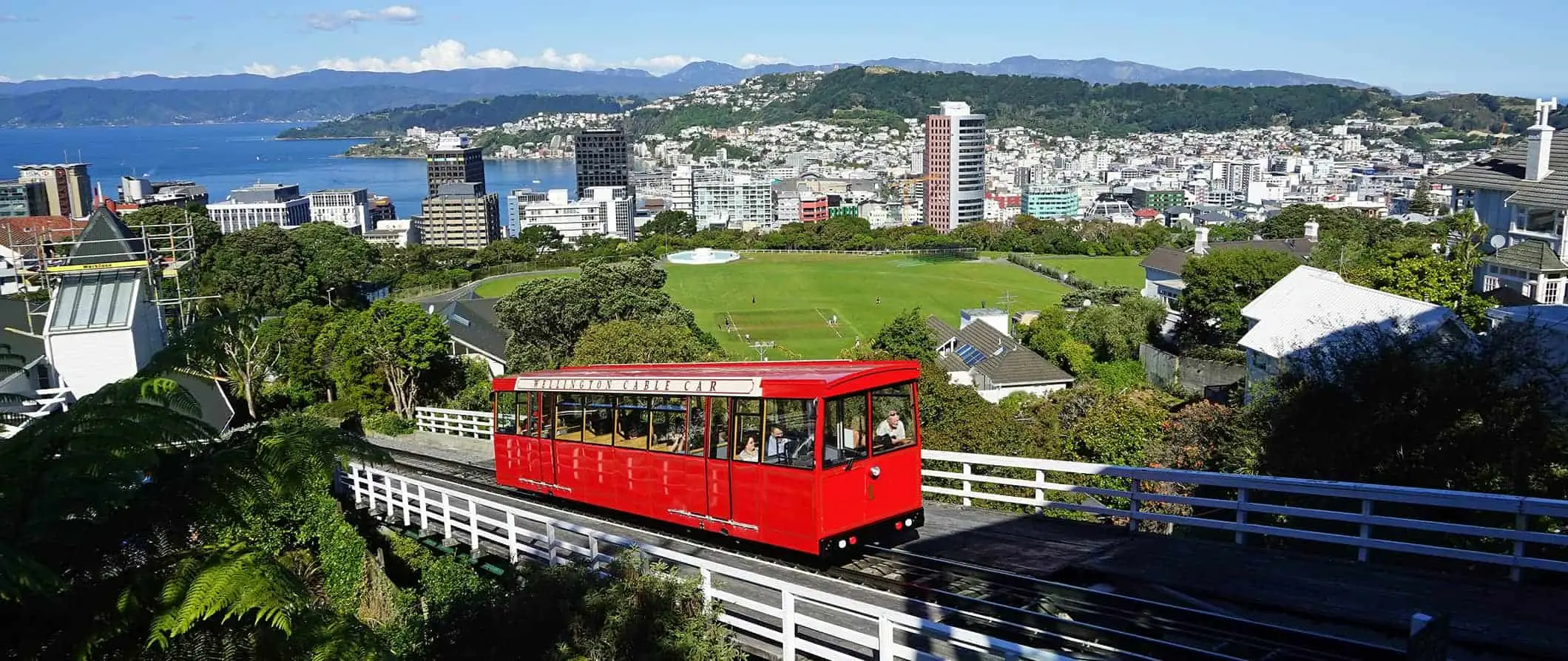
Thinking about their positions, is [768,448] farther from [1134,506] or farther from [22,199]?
[22,199]

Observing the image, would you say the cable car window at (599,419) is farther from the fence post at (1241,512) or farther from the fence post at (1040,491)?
the fence post at (1241,512)

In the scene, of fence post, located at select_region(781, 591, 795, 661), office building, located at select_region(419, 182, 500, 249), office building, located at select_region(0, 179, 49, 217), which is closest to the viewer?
fence post, located at select_region(781, 591, 795, 661)

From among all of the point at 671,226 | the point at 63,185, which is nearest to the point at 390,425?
the point at 671,226

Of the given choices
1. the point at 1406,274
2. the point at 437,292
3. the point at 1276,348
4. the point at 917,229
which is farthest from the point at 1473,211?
the point at 917,229

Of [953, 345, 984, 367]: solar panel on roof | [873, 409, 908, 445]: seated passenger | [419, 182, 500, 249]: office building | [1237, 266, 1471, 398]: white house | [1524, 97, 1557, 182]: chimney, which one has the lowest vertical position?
[419, 182, 500, 249]: office building

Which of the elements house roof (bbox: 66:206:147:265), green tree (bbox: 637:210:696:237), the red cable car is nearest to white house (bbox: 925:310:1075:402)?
house roof (bbox: 66:206:147:265)

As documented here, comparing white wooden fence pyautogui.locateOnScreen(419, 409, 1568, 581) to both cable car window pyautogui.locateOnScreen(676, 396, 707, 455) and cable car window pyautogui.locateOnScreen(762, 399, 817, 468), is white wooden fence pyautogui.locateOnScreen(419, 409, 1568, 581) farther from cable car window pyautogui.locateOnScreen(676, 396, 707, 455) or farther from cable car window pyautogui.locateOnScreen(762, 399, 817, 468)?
cable car window pyautogui.locateOnScreen(676, 396, 707, 455)

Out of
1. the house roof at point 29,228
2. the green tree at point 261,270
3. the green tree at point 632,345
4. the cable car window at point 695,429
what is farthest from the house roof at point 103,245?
the house roof at point 29,228
